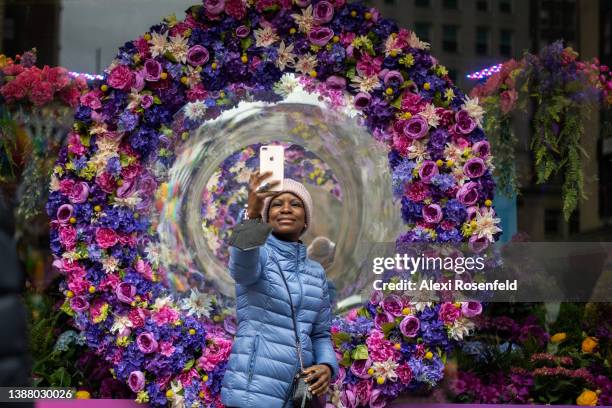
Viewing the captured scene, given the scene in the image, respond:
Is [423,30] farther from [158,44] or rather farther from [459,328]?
[459,328]

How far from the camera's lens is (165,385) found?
476cm

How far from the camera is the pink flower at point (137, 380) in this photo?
4.73 meters

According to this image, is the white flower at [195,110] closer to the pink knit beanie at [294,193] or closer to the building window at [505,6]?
the pink knit beanie at [294,193]

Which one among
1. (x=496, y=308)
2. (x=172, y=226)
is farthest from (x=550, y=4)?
(x=172, y=226)

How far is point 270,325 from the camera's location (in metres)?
3.94

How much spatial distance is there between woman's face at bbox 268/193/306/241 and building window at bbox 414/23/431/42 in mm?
1541

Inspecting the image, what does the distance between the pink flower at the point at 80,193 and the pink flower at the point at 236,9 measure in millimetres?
1235

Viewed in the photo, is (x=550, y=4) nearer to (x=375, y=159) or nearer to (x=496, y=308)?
(x=375, y=159)

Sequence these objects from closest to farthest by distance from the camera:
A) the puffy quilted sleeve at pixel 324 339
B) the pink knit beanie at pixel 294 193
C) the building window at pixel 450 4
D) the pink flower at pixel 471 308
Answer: the puffy quilted sleeve at pixel 324 339
the pink knit beanie at pixel 294 193
the pink flower at pixel 471 308
the building window at pixel 450 4

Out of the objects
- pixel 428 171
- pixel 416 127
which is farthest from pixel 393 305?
pixel 416 127

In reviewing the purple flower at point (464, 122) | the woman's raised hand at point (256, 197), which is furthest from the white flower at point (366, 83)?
the woman's raised hand at point (256, 197)

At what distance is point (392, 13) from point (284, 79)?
2.63 ft

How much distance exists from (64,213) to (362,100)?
1.75 metres

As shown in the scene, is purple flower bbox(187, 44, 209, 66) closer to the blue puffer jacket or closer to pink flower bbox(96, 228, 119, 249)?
pink flower bbox(96, 228, 119, 249)
